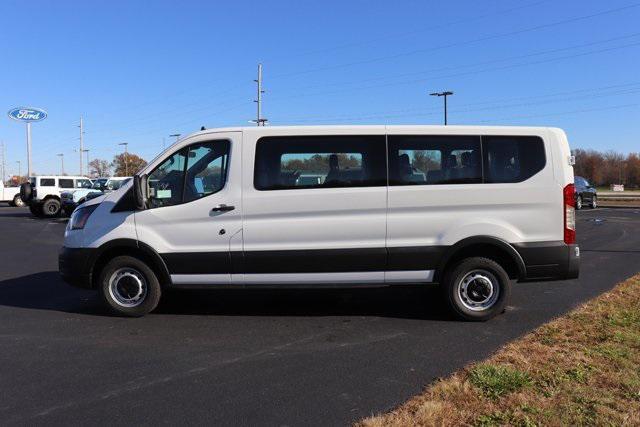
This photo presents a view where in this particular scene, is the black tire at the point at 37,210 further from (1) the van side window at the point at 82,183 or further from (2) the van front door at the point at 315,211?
(2) the van front door at the point at 315,211

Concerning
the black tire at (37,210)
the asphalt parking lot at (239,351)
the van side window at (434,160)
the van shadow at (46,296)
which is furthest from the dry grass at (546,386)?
the black tire at (37,210)

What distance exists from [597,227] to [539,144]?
49.2ft

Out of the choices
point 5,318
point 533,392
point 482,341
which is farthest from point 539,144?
point 5,318

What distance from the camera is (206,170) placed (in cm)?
629

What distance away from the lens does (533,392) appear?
401 cm

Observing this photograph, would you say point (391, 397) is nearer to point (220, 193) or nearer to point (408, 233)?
point (408, 233)

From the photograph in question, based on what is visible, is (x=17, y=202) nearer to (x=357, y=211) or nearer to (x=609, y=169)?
(x=357, y=211)

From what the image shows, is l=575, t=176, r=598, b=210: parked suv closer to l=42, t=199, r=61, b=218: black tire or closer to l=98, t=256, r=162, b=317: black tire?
l=42, t=199, r=61, b=218: black tire

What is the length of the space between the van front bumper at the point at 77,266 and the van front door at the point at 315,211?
185 centimetres

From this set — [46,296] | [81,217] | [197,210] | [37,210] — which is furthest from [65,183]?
[197,210]

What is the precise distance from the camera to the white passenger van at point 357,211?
20.1ft

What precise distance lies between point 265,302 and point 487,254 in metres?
2.91

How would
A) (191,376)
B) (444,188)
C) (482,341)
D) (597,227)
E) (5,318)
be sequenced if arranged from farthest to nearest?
(597,227) < (5,318) < (444,188) < (482,341) < (191,376)

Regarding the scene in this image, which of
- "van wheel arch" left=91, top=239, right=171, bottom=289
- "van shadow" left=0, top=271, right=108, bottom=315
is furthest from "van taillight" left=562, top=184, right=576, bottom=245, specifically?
"van shadow" left=0, top=271, right=108, bottom=315
